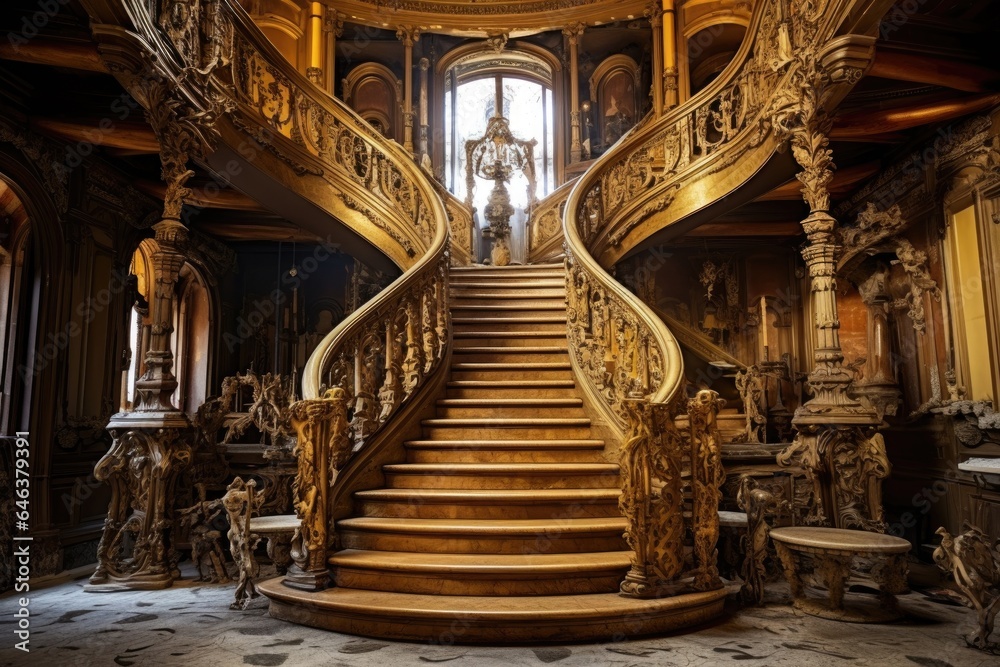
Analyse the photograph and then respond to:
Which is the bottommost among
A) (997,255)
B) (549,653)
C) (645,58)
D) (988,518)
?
(549,653)

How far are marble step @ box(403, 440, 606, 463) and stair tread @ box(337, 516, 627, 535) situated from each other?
687mm

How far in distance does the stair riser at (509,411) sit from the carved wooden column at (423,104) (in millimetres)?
7804

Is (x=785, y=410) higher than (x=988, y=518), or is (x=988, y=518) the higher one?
(x=785, y=410)

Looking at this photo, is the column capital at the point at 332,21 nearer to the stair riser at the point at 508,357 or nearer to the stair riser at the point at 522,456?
the stair riser at the point at 508,357

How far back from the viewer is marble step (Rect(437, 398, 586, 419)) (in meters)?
6.26

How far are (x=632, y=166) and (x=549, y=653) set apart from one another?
6.41 m

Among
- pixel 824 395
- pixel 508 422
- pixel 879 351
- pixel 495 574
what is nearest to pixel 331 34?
pixel 508 422

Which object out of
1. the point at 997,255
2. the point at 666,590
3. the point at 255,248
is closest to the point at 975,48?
the point at 997,255

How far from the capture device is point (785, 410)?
10.0 metres

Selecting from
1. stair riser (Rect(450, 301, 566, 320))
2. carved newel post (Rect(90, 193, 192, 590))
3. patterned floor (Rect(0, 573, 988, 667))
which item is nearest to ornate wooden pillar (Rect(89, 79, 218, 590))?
carved newel post (Rect(90, 193, 192, 590))

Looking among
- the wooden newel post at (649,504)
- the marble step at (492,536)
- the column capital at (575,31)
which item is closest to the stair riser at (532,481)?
the marble step at (492,536)

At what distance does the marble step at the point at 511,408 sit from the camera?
20.5ft

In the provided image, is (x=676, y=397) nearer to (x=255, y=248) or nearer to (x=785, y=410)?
(x=785, y=410)

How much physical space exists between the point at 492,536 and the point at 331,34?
1088 centimetres
